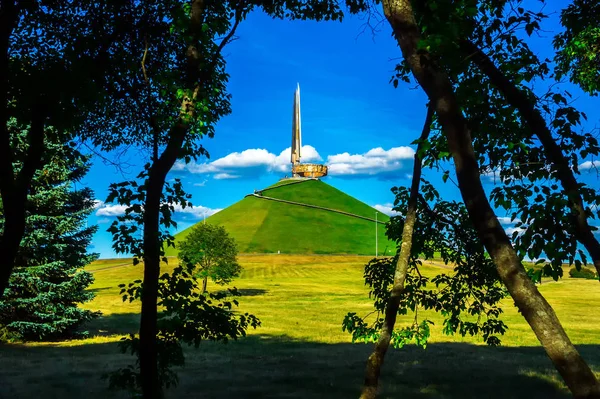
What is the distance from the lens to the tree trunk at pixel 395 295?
11.3 meters

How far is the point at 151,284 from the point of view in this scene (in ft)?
32.8

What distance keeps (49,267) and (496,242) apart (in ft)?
81.8

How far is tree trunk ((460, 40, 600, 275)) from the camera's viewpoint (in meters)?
9.20

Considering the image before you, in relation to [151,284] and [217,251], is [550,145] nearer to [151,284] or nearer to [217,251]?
[151,284]

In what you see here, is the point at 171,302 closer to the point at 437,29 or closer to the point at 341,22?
the point at 437,29

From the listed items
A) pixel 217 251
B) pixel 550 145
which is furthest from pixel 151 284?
pixel 217 251

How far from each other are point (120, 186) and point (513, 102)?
783 cm

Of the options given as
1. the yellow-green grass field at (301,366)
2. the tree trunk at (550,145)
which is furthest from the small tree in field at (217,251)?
the tree trunk at (550,145)

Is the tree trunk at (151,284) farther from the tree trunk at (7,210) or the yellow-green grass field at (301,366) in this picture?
the yellow-green grass field at (301,366)

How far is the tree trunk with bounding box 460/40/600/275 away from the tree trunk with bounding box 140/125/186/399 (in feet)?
20.2

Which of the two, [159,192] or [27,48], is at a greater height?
[27,48]

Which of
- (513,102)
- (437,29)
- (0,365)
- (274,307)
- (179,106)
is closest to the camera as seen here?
(437,29)

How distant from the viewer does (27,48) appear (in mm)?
11156

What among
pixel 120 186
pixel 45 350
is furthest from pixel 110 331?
pixel 120 186
